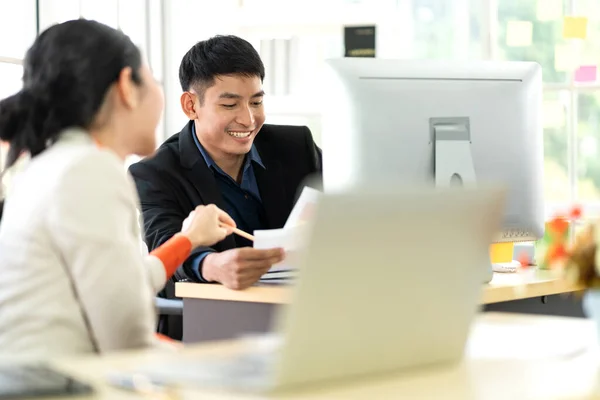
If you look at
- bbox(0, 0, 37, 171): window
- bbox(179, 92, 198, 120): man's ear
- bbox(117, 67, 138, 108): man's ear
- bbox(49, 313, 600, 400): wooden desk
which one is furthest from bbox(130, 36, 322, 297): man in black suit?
bbox(49, 313, 600, 400): wooden desk

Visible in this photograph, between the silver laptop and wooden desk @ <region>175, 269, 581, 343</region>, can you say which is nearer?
the silver laptop

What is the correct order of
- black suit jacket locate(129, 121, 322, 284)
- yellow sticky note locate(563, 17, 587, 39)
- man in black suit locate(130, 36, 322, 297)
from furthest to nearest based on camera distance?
yellow sticky note locate(563, 17, 587, 39)
man in black suit locate(130, 36, 322, 297)
black suit jacket locate(129, 121, 322, 284)

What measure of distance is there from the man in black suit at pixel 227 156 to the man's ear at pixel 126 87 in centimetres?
99

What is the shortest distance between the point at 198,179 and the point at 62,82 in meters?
1.14

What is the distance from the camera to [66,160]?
1360 mm

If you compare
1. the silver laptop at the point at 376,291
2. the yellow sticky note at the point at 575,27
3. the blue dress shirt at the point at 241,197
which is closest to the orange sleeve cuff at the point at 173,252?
the silver laptop at the point at 376,291

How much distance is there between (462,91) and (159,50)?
2.24 meters

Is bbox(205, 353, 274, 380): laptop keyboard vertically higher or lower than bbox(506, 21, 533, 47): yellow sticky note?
lower

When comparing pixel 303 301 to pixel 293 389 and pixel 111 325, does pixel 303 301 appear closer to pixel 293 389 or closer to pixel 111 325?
pixel 293 389

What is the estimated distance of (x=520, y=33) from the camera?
4.03 meters

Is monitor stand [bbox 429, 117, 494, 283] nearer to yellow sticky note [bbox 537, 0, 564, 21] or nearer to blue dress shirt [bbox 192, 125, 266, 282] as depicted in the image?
blue dress shirt [bbox 192, 125, 266, 282]

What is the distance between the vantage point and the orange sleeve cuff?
5.69ft

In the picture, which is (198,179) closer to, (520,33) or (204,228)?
(204,228)

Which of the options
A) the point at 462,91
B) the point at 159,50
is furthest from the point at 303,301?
the point at 159,50
